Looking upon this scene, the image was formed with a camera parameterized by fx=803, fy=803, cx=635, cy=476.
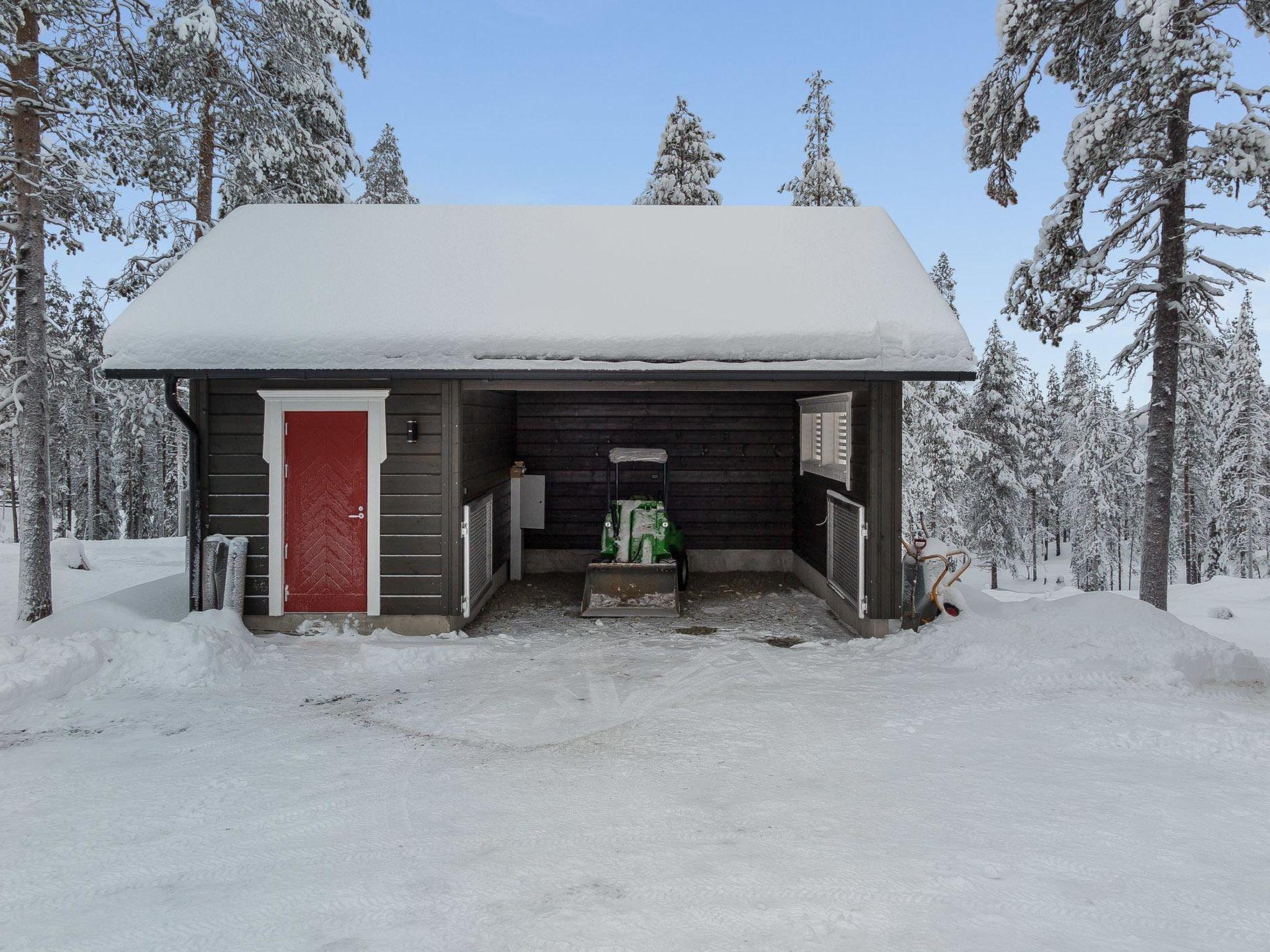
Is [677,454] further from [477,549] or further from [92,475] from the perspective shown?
[92,475]

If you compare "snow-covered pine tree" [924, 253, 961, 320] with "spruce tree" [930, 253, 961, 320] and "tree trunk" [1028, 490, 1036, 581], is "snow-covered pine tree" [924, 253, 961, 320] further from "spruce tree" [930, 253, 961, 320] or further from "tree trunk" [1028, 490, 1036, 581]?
"tree trunk" [1028, 490, 1036, 581]

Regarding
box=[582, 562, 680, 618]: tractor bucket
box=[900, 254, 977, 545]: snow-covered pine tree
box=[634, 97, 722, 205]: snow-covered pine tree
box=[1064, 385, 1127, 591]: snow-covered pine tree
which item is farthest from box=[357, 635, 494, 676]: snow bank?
box=[1064, 385, 1127, 591]: snow-covered pine tree

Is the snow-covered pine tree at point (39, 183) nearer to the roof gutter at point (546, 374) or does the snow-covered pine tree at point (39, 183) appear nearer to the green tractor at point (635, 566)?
the roof gutter at point (546, 374)

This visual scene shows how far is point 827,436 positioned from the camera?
966 centimetres

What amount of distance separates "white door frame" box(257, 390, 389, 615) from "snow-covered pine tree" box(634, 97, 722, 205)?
14.4 m

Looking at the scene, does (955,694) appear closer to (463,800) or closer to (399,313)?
(463,800)

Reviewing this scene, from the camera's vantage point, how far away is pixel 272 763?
4.83 metres

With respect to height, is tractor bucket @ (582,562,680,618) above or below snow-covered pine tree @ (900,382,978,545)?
below

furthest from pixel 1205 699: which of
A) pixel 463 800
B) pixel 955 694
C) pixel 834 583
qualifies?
pixel 463 800

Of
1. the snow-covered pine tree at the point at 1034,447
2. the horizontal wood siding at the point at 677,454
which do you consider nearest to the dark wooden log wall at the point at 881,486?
the horizontal wood siding at the point at 677,454

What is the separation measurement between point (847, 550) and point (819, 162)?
1335cm

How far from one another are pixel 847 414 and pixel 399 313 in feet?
15.6

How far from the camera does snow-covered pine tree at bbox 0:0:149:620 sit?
8453 mm

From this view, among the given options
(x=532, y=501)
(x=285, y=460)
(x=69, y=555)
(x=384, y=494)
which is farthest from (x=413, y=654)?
(x=69, y=555)
